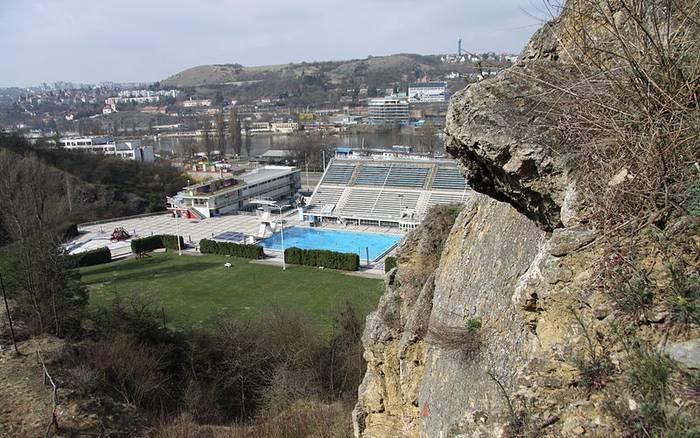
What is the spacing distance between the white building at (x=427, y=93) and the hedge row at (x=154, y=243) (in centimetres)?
9669

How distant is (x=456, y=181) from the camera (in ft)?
116

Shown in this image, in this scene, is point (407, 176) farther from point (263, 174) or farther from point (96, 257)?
point (96, 257)

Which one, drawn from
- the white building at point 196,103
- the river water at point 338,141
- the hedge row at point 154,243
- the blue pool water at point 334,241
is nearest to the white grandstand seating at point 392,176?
the blue pool water at point 334,241

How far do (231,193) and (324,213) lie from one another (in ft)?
29.8

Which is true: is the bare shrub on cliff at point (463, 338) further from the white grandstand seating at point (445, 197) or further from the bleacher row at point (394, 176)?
the bleacher row at point (394, 176)

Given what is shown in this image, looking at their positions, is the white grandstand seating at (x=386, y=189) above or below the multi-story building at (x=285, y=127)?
below

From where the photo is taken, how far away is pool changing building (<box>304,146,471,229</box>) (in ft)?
113

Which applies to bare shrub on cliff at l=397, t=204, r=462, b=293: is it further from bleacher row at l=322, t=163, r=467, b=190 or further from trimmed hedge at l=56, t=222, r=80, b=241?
trimmed hedge at l=56, t=222, r=80, b=241

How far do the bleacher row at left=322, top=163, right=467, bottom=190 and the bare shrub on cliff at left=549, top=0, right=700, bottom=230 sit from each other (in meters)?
31.6

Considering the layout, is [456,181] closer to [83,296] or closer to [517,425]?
[83,296]

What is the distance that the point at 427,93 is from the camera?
128 metres

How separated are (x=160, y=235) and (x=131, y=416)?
70.0 feet

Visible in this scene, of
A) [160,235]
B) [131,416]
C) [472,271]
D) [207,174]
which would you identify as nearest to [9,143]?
[207,174]

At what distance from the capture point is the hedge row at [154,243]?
30.3 meters
